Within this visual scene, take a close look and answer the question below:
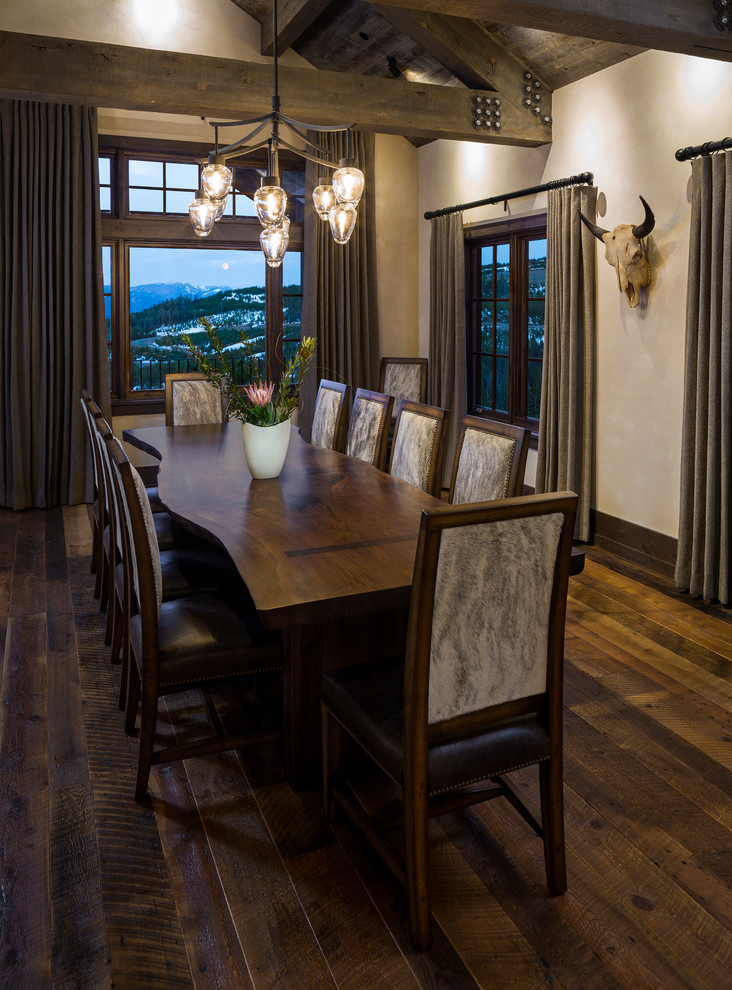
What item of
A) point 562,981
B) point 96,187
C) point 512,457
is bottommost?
point 562,981

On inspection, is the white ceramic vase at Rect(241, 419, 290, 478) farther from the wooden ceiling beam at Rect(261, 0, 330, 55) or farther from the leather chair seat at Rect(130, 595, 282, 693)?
the wooden ceiling beam at Rect(261, 0, 330, 55)

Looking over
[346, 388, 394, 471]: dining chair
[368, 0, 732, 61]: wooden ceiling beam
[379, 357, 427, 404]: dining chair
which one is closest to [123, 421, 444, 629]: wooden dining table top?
[346, 388, 394, 471]: dining chair

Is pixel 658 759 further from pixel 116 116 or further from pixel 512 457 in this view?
pixel 116 116

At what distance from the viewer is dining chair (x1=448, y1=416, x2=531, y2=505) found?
106 inches

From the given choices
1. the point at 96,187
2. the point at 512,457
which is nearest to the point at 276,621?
the point at 512,457

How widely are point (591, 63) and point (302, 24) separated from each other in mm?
2020

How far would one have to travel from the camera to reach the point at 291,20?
5.15 metres

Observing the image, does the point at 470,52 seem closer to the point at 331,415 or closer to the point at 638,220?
the point at 638,220

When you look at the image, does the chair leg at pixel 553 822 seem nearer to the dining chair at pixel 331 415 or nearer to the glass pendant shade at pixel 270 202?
the glass pendant shade at pixel 270 202

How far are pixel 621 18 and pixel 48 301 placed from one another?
4.18 meters

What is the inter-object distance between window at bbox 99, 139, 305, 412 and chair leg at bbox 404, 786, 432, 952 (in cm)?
485

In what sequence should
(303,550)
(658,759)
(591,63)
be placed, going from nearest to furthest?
(303,550) < (658,759) < (591,63)

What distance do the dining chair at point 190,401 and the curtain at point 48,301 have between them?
1121 mm

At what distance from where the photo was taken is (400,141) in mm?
6688
